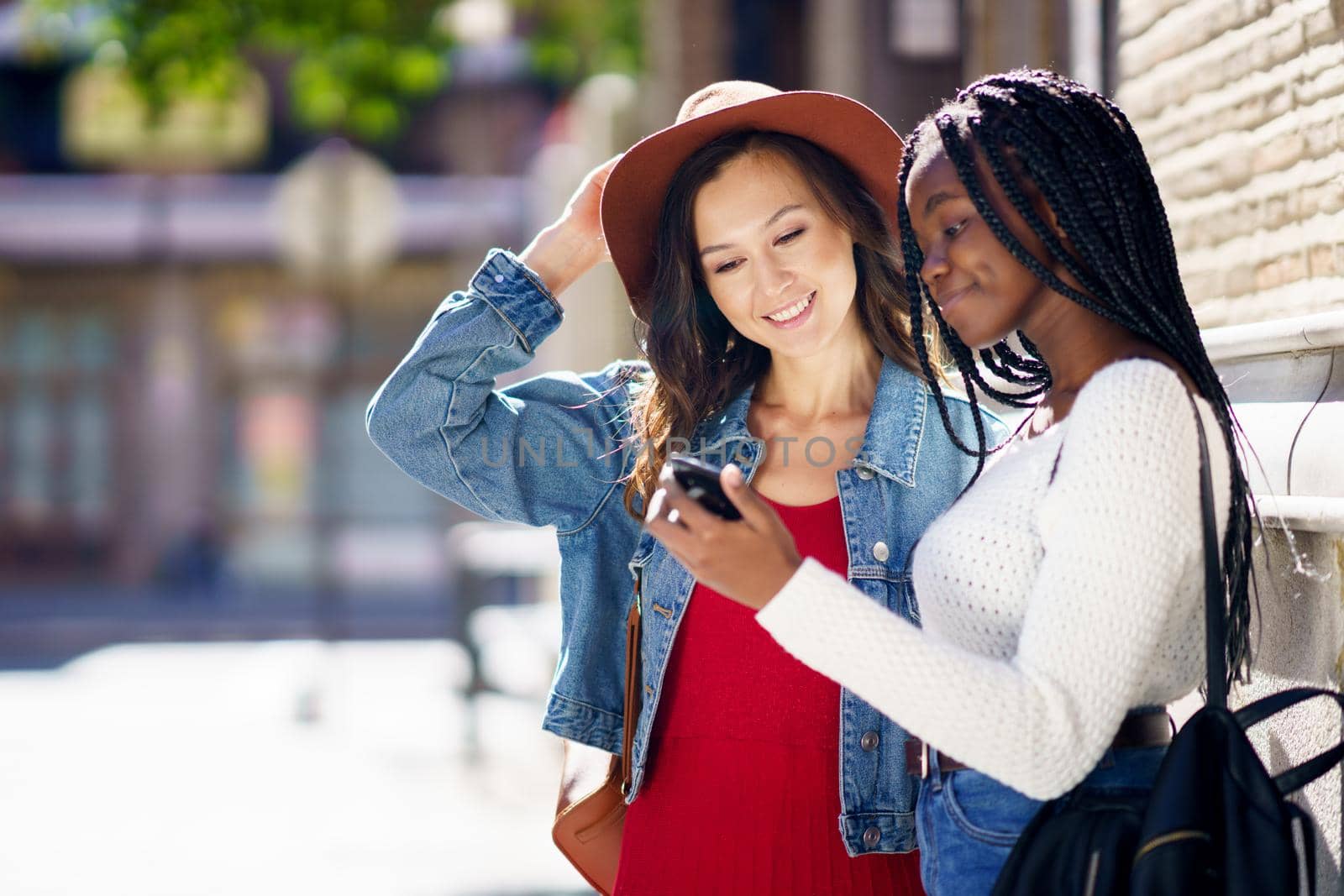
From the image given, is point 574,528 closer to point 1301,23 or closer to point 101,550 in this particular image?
point 1301,23

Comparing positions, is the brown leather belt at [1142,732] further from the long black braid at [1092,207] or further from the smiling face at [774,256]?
the smiling face at [774,256]

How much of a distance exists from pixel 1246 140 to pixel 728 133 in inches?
42.2

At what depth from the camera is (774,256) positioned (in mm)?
2484

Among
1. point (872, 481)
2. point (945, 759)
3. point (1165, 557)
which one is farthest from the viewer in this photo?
point (872, 481)

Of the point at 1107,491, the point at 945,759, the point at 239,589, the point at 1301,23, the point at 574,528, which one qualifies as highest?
the point at 1301,23

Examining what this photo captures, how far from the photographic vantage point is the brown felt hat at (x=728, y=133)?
2.51 meters

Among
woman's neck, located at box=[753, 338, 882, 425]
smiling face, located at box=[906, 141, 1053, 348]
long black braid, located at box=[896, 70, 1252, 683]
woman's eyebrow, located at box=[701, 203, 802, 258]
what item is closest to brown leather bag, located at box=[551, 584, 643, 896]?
woman's neck, located at box=[753, 338, 882, 425]

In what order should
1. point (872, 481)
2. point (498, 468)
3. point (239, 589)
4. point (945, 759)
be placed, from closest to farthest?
point (945, 759) < point (872, 481) < point (498, 468) < point (239, 589)

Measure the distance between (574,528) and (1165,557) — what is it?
4.23 ft

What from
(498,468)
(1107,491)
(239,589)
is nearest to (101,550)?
(239,589)

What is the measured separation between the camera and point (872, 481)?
239 cm

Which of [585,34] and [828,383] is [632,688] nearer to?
[828,383]

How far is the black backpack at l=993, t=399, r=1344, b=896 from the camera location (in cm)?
148

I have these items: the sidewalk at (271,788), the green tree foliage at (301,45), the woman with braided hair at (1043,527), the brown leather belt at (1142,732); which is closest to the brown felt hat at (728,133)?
the woman with braided hair at (1043,527)
